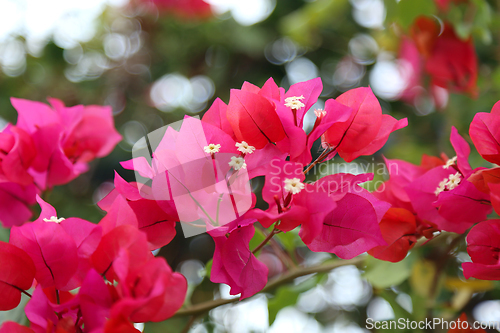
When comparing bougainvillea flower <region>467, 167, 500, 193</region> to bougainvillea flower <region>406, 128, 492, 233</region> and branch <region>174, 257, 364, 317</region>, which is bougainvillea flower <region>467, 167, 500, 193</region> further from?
branch <region>174, 257, 364, 317</region>

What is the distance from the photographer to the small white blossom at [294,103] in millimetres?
363

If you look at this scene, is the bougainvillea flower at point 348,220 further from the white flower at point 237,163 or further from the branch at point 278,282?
the branch at point 278,282

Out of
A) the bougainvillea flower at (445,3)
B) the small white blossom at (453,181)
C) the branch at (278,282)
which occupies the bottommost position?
the branch at (278,282)


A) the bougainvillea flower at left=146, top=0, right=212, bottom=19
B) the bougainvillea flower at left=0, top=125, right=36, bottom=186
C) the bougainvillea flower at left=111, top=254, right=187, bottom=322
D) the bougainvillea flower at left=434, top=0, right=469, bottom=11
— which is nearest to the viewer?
the bougainvillea flower at left=111, top=254, right=187, bottom=322

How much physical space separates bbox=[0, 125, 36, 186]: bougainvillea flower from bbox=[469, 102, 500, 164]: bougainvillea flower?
21.3 inches

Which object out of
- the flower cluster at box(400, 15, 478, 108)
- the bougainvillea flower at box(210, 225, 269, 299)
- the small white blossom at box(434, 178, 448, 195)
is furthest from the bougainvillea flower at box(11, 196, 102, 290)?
the flower cluster at box(400, 15, 478, 108)

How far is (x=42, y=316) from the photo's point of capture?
32cm

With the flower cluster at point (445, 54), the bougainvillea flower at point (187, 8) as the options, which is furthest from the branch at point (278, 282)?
the bougainvillea flower at point (187, 8)

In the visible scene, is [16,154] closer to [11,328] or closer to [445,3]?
[11,328]

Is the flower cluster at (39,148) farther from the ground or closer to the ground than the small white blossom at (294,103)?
closer to the ground

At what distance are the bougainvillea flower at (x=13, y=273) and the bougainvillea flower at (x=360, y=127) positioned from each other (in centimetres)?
31

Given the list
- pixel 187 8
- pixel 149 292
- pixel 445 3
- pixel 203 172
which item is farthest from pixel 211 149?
pixel 187 8

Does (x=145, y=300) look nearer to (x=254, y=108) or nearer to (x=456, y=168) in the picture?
(x=254, y=108)

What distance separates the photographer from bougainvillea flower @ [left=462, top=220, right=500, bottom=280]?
36cm
